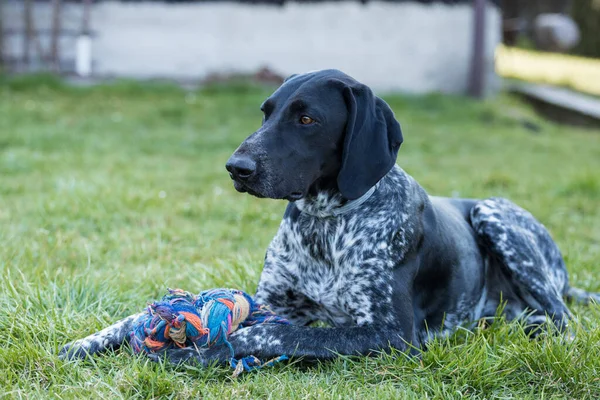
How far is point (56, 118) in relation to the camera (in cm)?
1026

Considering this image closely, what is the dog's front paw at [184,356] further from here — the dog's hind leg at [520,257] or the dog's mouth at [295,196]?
the dog's hind leg at [520,257]

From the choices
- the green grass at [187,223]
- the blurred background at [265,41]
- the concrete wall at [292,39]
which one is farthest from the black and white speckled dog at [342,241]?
the concrete wall at [292,39]

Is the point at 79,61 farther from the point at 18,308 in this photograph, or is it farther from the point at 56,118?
the point at 18,308

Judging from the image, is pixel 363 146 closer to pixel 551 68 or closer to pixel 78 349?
pixel 78 349

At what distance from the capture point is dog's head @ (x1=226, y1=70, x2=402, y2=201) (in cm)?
306

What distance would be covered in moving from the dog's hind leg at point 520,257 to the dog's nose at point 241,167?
160 cm

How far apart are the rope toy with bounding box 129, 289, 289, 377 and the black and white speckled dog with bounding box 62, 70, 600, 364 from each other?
0.17 ft

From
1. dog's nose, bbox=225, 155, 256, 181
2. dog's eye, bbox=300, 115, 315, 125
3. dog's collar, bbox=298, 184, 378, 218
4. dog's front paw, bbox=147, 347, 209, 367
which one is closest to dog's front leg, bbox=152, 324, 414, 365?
dog's front paw, bbox=147, 347, 209, 367

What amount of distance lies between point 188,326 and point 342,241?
2.60ft

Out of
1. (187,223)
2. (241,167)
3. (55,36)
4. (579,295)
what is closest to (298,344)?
(241,167)

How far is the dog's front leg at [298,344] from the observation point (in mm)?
3046

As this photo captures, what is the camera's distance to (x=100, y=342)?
315cm

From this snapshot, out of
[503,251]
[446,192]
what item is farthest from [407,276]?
[446,192]

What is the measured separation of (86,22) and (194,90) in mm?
2275
